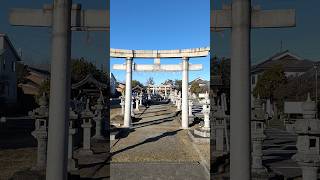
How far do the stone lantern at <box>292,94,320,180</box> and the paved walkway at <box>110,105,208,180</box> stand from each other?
3.03 m

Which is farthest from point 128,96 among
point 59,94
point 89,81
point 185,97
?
point 59,94

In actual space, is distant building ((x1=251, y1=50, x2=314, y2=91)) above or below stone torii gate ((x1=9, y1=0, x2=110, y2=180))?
above

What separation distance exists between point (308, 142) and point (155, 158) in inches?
239

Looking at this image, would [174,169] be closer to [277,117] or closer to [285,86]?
[277,117]

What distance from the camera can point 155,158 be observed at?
9.84 meters

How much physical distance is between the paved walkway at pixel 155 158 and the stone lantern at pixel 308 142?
9.95 feet

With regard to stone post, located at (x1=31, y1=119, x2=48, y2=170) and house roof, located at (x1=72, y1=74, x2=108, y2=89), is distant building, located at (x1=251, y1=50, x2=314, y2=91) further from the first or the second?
stone post, located at (x1=31, y1=119, x2=48, y2=170)

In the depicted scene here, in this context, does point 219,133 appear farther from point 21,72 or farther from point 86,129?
point 21,72

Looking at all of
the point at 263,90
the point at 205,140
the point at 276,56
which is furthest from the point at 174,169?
the point at 205,140

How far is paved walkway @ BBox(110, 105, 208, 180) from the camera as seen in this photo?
24.6ft

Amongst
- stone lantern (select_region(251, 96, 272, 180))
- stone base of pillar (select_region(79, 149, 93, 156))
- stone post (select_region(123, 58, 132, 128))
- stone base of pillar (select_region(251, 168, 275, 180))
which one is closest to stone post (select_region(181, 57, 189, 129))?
stone post (select_region(123, 58, 132, 128))

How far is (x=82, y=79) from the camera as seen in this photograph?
902 centimetres

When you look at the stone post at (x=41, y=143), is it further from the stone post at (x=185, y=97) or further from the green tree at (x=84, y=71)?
the stone post at (x=185, y=97)

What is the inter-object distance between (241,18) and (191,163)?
269 inches
